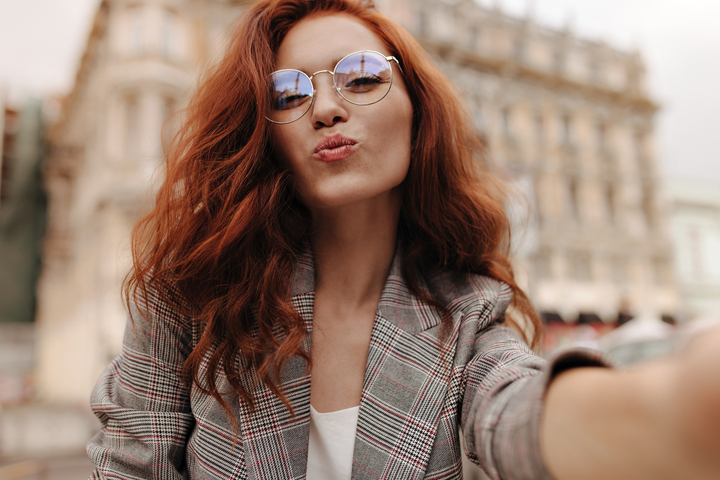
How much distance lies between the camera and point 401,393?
1.31 metres

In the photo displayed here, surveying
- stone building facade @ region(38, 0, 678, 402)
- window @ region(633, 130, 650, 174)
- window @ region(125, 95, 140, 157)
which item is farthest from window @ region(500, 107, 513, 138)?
window @ region(125, 95, 140, 157)

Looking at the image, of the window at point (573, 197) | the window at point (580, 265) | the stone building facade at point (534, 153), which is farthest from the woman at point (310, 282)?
the window at point (573, 197)

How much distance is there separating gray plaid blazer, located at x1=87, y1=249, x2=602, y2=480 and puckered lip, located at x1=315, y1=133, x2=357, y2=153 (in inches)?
15.4

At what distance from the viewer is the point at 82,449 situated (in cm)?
1003

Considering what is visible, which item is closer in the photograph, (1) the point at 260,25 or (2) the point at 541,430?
(2) the point at 541,430

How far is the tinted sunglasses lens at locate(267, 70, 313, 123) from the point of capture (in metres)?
1.40

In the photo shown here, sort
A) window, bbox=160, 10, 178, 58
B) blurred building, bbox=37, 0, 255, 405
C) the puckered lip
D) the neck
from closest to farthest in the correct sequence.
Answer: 1. the puckered lip
2. the neck
3. blurred building, bbox=37, 0, 255, 405
4. window, bbox=160, 10, 178, 58

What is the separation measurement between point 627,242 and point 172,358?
24.3 meters

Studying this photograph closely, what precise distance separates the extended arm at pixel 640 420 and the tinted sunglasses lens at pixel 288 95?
0.95 meters

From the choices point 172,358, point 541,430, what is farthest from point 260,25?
point 541,430

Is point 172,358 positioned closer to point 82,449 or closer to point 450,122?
point 450,122

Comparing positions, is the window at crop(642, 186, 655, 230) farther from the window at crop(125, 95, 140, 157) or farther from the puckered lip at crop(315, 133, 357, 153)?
the puckered lip at crop(315, 133, 357, 153)

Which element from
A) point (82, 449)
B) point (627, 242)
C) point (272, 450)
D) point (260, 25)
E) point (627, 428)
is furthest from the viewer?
point (627, 242)

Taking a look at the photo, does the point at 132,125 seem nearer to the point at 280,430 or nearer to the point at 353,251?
the point at 353,251
